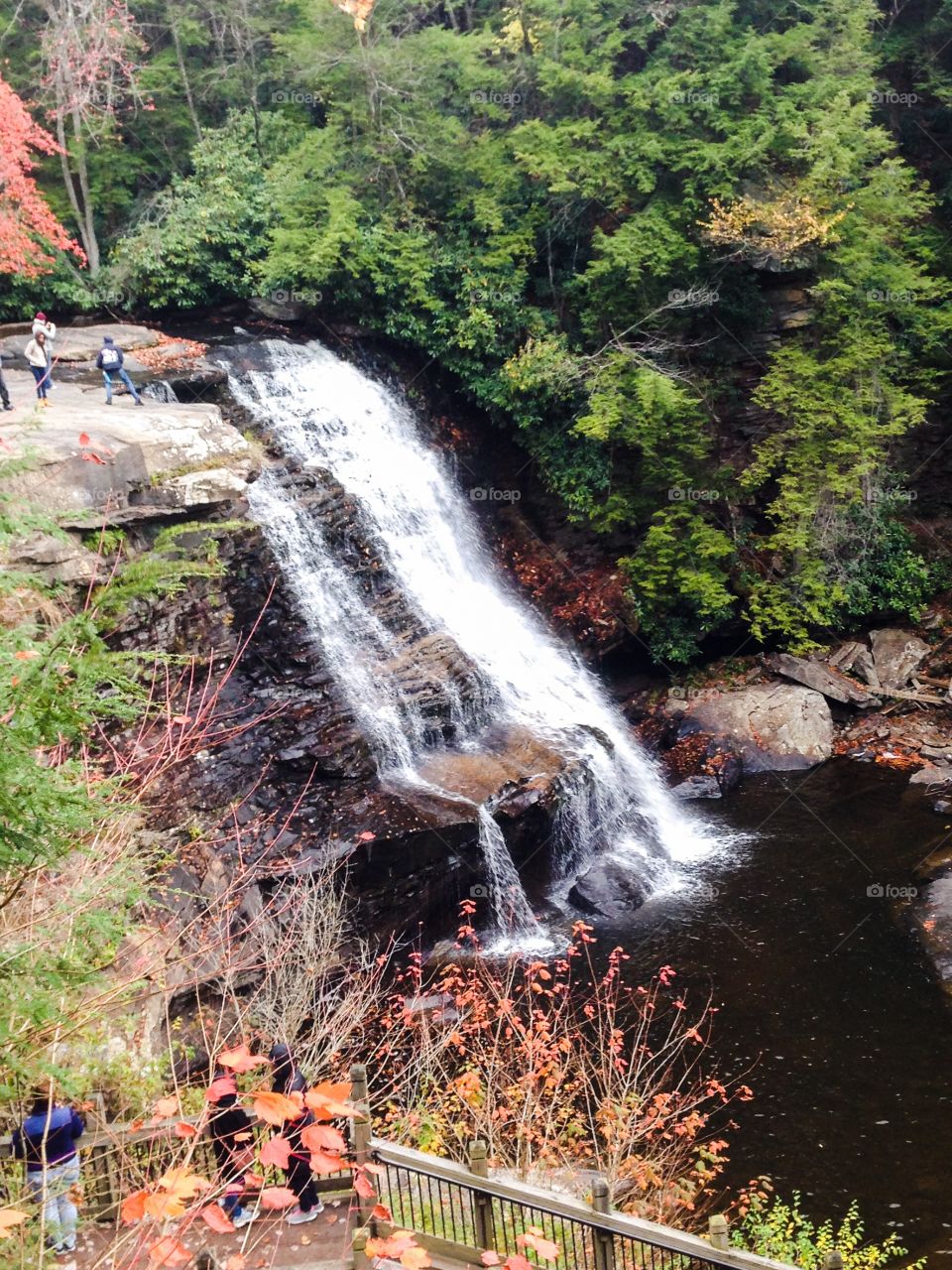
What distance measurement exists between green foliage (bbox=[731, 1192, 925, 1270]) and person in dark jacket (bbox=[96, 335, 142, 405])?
13.6 m

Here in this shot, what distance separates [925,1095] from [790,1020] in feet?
5.26

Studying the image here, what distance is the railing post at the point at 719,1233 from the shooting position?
685cm

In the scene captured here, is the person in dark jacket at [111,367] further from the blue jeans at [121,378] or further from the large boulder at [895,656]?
the large boulder at [895,656]

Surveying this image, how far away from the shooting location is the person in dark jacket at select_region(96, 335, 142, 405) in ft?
50.1

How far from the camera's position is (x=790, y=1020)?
37.6 feet

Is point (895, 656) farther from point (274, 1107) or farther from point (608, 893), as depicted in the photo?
point (274, 1107)

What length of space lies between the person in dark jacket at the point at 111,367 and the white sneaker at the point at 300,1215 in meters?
12.2

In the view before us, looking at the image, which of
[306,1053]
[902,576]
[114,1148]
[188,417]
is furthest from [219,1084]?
[902,576]

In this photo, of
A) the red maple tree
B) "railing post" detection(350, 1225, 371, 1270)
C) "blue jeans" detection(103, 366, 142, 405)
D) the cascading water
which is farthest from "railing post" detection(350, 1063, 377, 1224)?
the red maple tree

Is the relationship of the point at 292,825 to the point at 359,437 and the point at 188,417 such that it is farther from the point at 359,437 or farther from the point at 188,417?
the point at 359,437

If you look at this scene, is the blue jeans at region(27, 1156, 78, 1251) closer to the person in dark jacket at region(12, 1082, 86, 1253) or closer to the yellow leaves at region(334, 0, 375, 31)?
the person in dark jacket at region(12, 1082, 86, 1253)

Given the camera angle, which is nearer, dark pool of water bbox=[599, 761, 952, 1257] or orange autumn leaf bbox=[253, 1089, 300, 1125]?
orange autumn leaf bbox=[253, 1089, 300, 1125]

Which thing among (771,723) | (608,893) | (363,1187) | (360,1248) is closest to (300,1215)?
(363,1187)

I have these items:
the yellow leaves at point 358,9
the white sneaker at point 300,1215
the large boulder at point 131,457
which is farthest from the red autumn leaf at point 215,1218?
the yellow leaves at point 358,9
